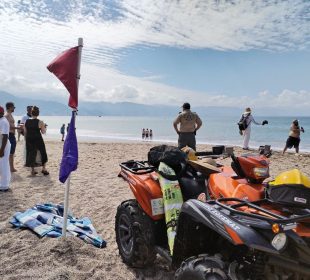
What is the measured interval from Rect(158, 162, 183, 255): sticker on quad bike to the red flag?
1.63 metres

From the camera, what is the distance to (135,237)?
382 centimetres

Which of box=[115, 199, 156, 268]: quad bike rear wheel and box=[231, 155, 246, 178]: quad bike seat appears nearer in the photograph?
box=[231, 155, 246, 178]: quad bike seat

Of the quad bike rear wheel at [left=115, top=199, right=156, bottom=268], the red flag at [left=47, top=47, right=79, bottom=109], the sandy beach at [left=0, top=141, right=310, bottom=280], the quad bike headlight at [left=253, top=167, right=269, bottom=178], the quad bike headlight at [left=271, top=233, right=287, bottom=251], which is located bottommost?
the sandy beach at [left=0, top=141, right=310, bottom=280]

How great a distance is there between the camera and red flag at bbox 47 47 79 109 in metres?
4.54

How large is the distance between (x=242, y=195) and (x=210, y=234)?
1.60ft

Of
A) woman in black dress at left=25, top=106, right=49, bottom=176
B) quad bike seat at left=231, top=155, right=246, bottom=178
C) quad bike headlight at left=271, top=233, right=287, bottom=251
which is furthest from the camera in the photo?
woman in black dress at left=25, top=106, right=49, bottom=176

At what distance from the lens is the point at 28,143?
966cm

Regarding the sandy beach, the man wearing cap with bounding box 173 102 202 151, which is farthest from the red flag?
the man wearing cap with bounding box 173 102 202 151

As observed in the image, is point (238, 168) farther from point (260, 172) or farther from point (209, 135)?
point (209, 135)

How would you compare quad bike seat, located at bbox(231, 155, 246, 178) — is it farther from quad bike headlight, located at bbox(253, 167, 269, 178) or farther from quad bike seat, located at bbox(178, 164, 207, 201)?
quad bike seat, located at bbox(178, 164, 207, 201)

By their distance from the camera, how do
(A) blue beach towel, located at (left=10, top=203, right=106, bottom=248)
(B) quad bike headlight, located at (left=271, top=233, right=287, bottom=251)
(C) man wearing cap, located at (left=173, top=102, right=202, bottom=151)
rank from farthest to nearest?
(C) man wearing cap, located at (left=173, top=102, right=202, bottom=151)
(A) blue beach towel, located at (left=10, top=203, right=106, bottom=248)
(B) quad bike headlight, located at (left=271, top=233, right=287, bottom=251)

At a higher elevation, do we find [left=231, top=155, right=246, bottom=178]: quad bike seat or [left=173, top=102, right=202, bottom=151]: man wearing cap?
[left=173, top=102, right=202, bottom=151]: man wearing cap

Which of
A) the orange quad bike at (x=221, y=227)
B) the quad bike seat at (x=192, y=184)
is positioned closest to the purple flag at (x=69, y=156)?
the orange quad bike at (x=221, y=227)

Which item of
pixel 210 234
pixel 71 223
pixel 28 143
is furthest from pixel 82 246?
pixel 28 143
